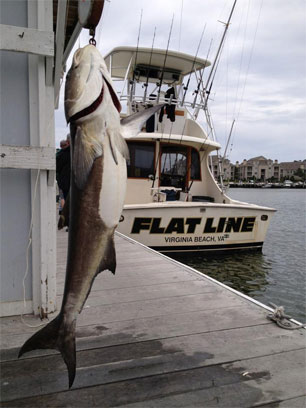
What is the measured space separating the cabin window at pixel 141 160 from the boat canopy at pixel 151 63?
6.89 ft

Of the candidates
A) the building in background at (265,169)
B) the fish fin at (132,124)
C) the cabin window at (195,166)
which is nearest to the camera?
the fish fin at (132,124)

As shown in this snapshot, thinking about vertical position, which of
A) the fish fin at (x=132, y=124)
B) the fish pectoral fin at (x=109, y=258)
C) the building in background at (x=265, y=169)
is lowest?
the building in background at (x=265, y=169)

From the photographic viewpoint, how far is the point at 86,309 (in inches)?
135

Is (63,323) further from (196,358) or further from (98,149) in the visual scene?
(196,358)

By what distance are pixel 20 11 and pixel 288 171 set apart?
559 feet

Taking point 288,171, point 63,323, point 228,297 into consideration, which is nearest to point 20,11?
point 63,323

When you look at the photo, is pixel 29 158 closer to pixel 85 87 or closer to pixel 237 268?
pixel 85 87

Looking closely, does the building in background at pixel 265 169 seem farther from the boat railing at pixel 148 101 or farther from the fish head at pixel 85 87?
the fish head at pixel 85 87

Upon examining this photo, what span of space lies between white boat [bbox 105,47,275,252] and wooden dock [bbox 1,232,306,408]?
17.4ft

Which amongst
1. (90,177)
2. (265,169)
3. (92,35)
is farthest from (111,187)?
(265,169)

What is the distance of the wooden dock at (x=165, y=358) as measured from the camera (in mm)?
2139

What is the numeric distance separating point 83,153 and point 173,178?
405 inches

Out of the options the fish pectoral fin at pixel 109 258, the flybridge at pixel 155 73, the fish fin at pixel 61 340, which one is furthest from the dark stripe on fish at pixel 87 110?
the flybridge at pixel 155 73

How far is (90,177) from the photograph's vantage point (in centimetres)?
173
